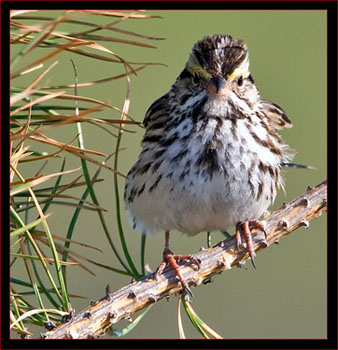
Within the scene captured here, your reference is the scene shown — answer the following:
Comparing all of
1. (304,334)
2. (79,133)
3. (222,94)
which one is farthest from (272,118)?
(304,334)

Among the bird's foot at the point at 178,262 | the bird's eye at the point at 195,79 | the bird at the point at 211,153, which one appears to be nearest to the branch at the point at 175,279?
the bird's foot at the point at 178,262

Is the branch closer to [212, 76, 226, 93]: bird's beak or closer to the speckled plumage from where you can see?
the speckled plumage

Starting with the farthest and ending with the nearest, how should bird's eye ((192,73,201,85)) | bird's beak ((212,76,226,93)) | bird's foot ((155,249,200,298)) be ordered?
1. bird's eye ((192,73,201,85))
2. bird's beak ((212,76,226,93))
3. bird's foot ((155,249,200,298))

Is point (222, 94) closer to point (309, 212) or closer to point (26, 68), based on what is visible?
point (309, 212)

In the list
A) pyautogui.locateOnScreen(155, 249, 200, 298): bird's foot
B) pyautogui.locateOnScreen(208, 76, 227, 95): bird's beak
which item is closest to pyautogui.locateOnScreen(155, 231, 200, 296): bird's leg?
pyautogui.locateOnScreen(155, 249, 200, 298): bird's foot

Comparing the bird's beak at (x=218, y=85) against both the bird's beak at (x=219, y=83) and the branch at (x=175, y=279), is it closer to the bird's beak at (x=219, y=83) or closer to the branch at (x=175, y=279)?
the bird's beak at (x=219, y=83)

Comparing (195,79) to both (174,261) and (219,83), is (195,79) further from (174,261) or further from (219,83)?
(174,261)

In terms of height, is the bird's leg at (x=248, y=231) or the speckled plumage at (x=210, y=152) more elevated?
the speckled plumage at (x=210, y=152)
